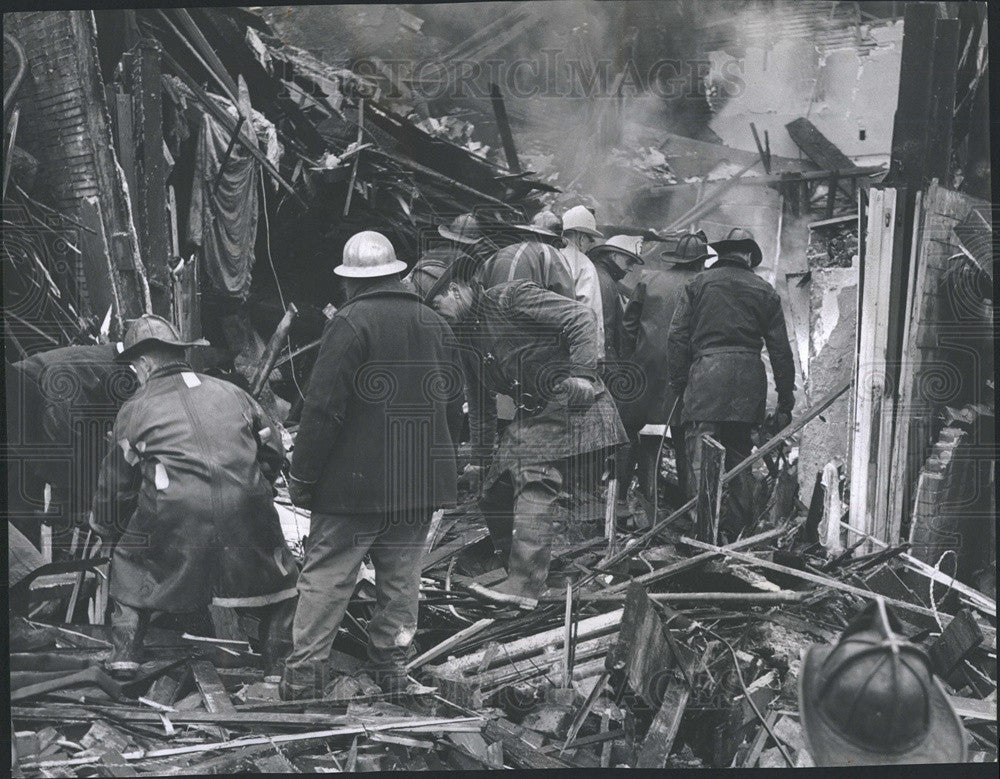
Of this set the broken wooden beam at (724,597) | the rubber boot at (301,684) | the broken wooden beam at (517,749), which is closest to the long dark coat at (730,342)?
the broken wooden beam at (724,597)

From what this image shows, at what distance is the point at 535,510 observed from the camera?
5352 mm

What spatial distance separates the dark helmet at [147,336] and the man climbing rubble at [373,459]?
75 cm

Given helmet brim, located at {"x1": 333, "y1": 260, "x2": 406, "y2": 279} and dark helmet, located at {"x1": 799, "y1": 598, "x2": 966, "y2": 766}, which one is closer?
dark helmet, located at {"x1": 799, "y1": 598, "x2": 966, "y2": 766}

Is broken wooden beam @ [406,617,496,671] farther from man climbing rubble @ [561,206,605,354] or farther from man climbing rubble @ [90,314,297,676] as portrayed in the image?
man climbing rubble @ [561,206,605,354]

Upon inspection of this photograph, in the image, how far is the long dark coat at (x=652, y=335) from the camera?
558 cm

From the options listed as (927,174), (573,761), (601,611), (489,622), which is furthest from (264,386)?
(927,174)

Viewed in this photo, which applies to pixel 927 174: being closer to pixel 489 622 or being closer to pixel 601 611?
pixel 601 611

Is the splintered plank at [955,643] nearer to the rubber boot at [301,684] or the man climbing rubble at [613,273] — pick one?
the man climbing rubble at [613,273]

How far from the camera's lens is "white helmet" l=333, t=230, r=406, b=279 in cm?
509

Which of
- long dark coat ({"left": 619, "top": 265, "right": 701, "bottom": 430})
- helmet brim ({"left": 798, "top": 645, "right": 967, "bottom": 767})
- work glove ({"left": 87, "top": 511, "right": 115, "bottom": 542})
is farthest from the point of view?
long dark coat ({"left": 619, "top": 265, "right": 701, "bottom": 430})

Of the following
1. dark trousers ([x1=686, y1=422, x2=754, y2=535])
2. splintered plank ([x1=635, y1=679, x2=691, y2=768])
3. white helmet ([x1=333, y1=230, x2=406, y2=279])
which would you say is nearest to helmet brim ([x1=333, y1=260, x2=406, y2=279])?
white helmet ([x1=333, y1=230, x2=406, y2=279])

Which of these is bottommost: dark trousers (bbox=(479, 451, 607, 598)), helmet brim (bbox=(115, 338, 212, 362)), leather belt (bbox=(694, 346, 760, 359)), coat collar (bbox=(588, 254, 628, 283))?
dark trousers (bbox=(479, 451, 607, 598))

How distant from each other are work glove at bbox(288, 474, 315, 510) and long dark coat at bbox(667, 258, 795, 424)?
2.06 meters

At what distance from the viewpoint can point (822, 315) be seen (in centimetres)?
554
